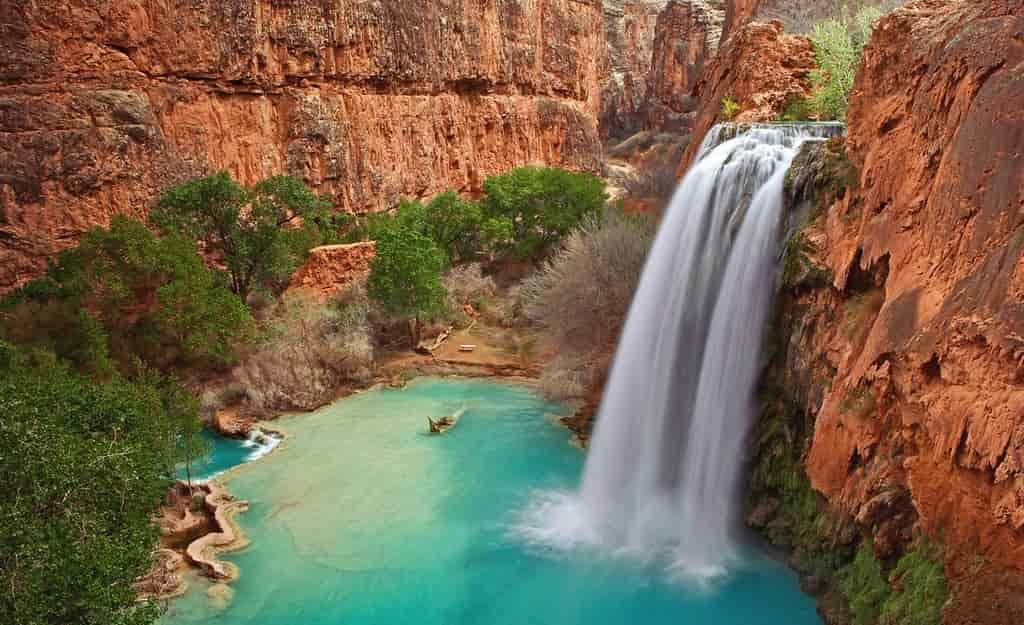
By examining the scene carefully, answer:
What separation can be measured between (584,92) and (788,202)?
1101 inches

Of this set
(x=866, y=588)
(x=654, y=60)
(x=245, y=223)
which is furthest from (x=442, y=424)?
(x=654, y=60)

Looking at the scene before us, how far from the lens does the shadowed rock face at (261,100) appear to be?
18109 millimetres

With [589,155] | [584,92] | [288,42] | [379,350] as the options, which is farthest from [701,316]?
[584,92]

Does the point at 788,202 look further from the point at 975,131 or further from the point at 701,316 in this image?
the point at 975,131

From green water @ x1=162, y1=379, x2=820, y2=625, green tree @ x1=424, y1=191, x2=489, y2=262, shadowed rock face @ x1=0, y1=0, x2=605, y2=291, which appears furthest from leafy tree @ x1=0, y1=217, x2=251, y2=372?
green tree @ x1=424, y1=191, x2=489, y2=262

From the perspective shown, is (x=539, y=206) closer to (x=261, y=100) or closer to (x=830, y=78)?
(x=261, y=100)

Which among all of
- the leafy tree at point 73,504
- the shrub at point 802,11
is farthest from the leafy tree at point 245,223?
the shrub at point 802,11

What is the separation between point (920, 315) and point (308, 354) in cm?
1499

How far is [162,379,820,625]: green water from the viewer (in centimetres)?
964

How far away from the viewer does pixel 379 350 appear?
20.6 metres

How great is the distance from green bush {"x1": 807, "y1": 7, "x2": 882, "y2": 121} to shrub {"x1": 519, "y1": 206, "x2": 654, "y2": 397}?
16.9 ft

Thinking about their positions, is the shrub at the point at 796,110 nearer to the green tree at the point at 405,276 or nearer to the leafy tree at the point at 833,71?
the leafy tree at the point at 833,71

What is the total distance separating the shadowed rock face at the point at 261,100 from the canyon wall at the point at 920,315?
59.5ft

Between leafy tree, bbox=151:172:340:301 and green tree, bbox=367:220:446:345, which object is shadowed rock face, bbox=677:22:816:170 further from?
leafy tree, bbox=151:172:340:301
